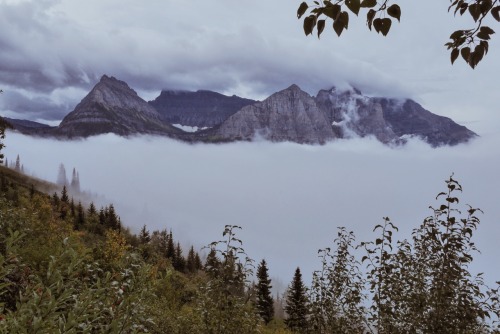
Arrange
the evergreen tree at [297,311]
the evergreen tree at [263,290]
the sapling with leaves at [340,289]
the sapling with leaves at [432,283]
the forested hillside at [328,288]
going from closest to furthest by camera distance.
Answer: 1. the forested hillside at [328,288]
2. the sapling with leaves at [432,283]
3. the sapling with leaves at [340,289]
4. the evergreen tree at [263,290]
5. the evergreen tree at [297,311]

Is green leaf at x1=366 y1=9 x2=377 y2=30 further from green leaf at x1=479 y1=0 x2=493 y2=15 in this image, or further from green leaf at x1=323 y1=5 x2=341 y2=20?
green leaf at x1=479 y1=0 x2=493 y2=15

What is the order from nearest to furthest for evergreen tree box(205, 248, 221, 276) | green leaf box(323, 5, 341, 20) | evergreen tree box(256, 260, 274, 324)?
1. green leaf box(323, 5, 341, 20)
2. evergreen tree box(205, 248, 221, 276)
3. evergreen tree box(256, 260, 274, 324)

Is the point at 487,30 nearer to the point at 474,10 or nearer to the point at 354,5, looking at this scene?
the point at 474,10

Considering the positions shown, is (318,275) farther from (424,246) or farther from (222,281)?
(424,246)

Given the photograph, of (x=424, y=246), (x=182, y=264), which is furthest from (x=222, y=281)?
(x=182, y=264)

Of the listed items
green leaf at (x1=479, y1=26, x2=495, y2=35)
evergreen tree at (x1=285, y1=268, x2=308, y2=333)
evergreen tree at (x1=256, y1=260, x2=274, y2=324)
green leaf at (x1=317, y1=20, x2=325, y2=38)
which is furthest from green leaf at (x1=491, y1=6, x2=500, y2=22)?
evergreen tree at (x1=285, y1=268, x2=308, y2=333)

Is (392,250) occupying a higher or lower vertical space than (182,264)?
higher

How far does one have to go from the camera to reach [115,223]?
126562mm

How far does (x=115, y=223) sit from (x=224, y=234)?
125m

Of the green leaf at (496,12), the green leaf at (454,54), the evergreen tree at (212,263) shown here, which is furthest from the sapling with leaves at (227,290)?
the green leaf at (496,12)

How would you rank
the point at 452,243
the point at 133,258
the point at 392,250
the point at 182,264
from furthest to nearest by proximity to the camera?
the point at 182,264, the point at 392,250, the point at 452,243, the point at 133,258

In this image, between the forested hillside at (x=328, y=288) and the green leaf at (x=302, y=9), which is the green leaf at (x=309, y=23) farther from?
the forested hillside at (x=328, y=288)

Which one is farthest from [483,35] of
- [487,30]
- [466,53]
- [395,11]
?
[395,11]

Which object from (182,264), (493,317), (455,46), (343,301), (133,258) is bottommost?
(182,264)
